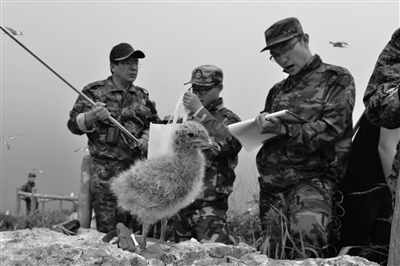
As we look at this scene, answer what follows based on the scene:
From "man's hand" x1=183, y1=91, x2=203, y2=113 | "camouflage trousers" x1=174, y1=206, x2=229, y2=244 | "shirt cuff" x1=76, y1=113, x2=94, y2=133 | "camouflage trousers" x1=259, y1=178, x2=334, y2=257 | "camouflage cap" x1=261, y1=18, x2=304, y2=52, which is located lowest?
"camouflage trousers" x1=174, y1=206, x2=229, y2=244

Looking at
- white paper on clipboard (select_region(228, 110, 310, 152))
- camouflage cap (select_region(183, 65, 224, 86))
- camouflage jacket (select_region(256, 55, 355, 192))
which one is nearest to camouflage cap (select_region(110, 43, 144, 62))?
camouflage cap (select_region(183, 65, 224, 86))

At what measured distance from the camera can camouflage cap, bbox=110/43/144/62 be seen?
3.43 m

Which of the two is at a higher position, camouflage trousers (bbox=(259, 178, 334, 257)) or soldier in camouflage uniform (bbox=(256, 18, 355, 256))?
soldier in camouflage uniform (bbox=(256, 18, 355, 256))

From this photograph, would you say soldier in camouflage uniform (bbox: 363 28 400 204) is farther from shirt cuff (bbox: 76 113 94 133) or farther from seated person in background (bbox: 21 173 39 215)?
seated person in background (bbox: 21 173 39 215)

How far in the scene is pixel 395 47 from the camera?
2.14 meters

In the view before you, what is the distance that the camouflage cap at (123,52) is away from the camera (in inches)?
135

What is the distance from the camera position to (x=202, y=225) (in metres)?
2.69

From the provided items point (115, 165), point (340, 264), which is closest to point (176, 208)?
point (340, 264)

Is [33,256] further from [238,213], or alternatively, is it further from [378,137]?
[238,213]

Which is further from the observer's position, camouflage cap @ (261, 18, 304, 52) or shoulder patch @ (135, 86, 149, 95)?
shoulder patch @ (135, 86, 149, 95)

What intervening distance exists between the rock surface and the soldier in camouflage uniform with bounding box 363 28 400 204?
2.73 ft

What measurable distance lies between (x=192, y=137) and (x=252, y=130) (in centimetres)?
72

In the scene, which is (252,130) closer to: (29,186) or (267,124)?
(267,124)

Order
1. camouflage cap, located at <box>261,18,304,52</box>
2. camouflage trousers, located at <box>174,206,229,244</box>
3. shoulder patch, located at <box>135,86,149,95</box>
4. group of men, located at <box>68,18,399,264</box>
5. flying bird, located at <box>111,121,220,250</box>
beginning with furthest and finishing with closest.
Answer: shoulder patch, located at <box>135,86,149,95</box> < camouflage trousers, located at <box>174,206,229,244</box> < camouflage cap, located at <box>261,18,304,52</box> < group of men, located at <box>68,18,399,264</box> < flying bird, located at <box>111,121,220,250</box>
